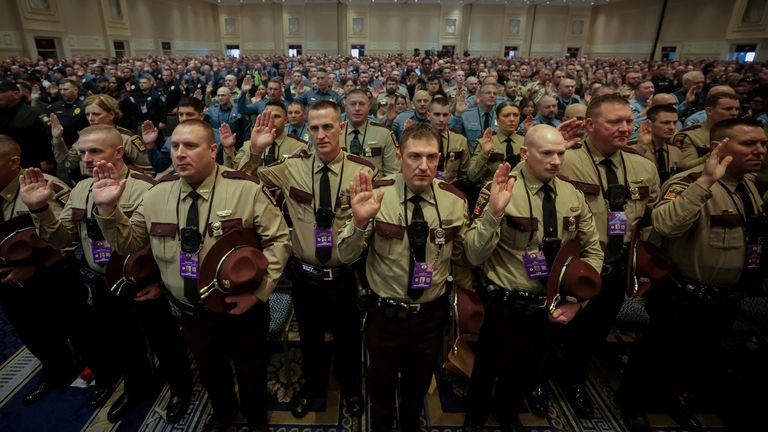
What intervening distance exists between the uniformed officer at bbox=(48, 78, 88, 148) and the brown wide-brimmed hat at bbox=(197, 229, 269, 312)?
553 centimetres

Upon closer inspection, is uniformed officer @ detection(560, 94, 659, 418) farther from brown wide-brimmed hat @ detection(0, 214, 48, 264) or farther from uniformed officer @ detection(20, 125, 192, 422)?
brown wide-brimmed hat @ detection(0, 214, 48, 264)

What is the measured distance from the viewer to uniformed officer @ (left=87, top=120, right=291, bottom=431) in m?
2.12

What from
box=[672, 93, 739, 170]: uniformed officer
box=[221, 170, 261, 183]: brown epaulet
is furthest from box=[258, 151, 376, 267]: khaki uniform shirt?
box=[672, 93, 739, 170]: uniformed officer

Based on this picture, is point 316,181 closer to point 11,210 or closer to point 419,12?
point 11,210

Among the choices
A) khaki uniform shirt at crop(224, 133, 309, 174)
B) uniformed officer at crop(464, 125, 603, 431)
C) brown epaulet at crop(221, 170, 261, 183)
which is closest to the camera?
uniformed officer at crop(464, 125, 603, 431)

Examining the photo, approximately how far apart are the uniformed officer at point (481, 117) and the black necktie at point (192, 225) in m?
4.09

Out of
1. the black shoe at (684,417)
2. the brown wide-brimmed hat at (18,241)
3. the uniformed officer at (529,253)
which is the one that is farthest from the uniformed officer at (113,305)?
the black shoe at (684,417)

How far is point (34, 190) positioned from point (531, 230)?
2.98 meters

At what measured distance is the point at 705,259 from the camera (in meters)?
2.40

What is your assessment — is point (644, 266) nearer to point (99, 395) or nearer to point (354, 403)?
point (354, 403)

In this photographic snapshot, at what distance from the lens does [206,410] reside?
294cm

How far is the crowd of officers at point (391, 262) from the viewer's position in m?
2.19

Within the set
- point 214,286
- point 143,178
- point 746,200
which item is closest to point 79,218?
point 143,178

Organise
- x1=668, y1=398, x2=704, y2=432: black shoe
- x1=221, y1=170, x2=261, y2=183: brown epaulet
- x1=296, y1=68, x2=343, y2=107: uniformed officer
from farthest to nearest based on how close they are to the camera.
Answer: x1=296, y1=68, x2=343, y2=107: uniformed officer → x1=668, y1=398, x2=704, y2=432: black shoe → x1=221, y1=170, x2=261, y2=183: brown epaulet
